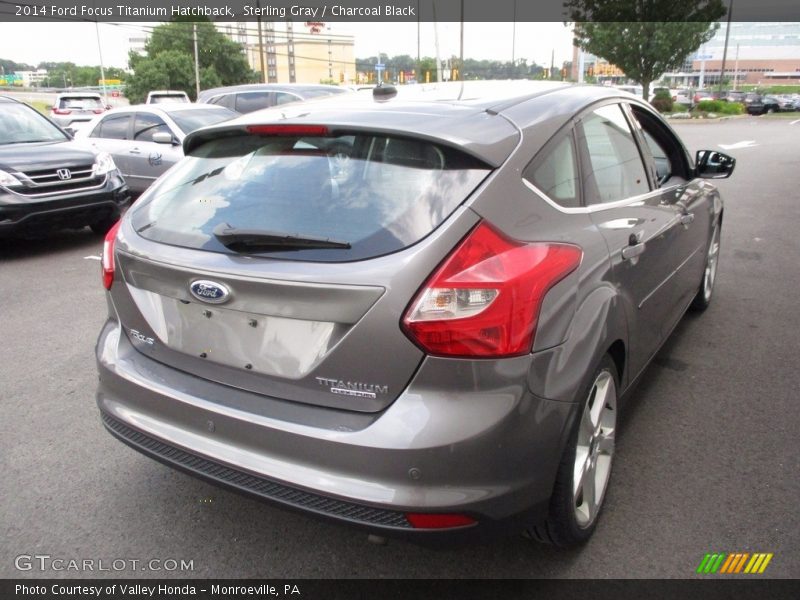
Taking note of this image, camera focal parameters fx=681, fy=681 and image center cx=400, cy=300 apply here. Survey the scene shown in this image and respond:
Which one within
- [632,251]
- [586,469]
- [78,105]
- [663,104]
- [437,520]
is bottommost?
[586,469]

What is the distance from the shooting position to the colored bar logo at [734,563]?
2.44 meters

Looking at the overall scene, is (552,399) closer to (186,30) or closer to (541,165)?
(541,165)

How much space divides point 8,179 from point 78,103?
23.0m

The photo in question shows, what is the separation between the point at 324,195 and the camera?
2283 millimetres

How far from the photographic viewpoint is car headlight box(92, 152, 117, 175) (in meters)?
7.87

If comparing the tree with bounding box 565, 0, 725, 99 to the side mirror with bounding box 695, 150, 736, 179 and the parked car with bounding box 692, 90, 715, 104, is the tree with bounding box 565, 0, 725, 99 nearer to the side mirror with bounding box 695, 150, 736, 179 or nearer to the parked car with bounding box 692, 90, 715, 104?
the parked car with bounding box 692, 90, 715, 104

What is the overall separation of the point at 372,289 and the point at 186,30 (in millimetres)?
79953

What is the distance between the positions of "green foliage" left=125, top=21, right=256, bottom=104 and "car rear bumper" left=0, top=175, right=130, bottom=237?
6325 cm

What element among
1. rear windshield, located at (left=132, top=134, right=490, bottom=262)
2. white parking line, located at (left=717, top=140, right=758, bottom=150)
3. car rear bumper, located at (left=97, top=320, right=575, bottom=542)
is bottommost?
white parking line, located at (left=717, top=140, right=758, bottom=150)

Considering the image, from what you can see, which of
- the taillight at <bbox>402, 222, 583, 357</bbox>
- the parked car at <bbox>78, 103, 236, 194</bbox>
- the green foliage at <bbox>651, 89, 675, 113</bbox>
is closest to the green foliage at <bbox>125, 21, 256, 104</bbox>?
the green foliage at <bbox>651, 89, 675, 113</bbox>

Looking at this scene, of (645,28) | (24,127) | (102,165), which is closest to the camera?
(102,165)

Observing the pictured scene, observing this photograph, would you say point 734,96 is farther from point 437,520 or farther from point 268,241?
point 437,520

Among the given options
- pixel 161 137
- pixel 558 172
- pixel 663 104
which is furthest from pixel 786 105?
pixel 558 172

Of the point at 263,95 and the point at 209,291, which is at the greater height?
the point at 263,95
